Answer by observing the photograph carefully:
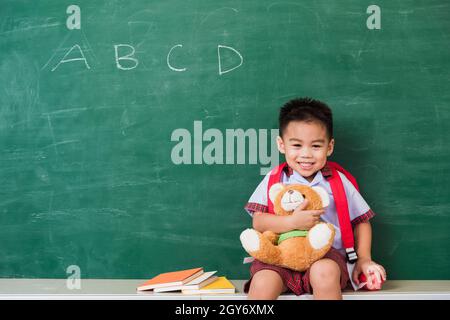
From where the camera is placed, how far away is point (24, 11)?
2.32 metres

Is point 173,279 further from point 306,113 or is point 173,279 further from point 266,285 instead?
point 306,113

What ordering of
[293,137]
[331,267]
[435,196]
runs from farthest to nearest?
[435,196], [293,137], [331,267]

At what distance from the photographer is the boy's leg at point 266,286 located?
6.20ft

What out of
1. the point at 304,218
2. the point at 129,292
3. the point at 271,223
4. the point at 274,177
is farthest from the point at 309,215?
the point at 129,292

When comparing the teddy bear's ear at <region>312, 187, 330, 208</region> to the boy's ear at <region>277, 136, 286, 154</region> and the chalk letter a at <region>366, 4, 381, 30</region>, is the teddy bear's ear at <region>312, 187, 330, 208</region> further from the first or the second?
the chalk letter a at <region>366, 4, 381, 30</region>

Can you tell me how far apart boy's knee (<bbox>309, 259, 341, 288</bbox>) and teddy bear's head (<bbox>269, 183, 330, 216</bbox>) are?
183 millimetres

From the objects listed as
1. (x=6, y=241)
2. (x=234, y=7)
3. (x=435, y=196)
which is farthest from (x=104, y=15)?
(x=435, y=196)

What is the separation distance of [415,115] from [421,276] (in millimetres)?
587

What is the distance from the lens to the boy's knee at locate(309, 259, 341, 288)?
6.17 ft

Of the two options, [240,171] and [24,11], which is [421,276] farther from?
[24,11]

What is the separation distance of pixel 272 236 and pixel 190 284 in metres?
0.31

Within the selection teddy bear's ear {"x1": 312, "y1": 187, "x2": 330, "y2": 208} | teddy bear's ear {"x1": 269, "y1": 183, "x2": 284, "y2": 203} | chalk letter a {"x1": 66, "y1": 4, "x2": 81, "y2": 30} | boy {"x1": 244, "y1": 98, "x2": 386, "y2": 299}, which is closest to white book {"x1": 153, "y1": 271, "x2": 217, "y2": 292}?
boy {"x1": 244, "y1": 98, "x2": 386, "y2": 299}

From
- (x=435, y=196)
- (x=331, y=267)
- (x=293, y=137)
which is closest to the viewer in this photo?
(x=331, y=267)

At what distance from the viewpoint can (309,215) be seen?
1961mm
